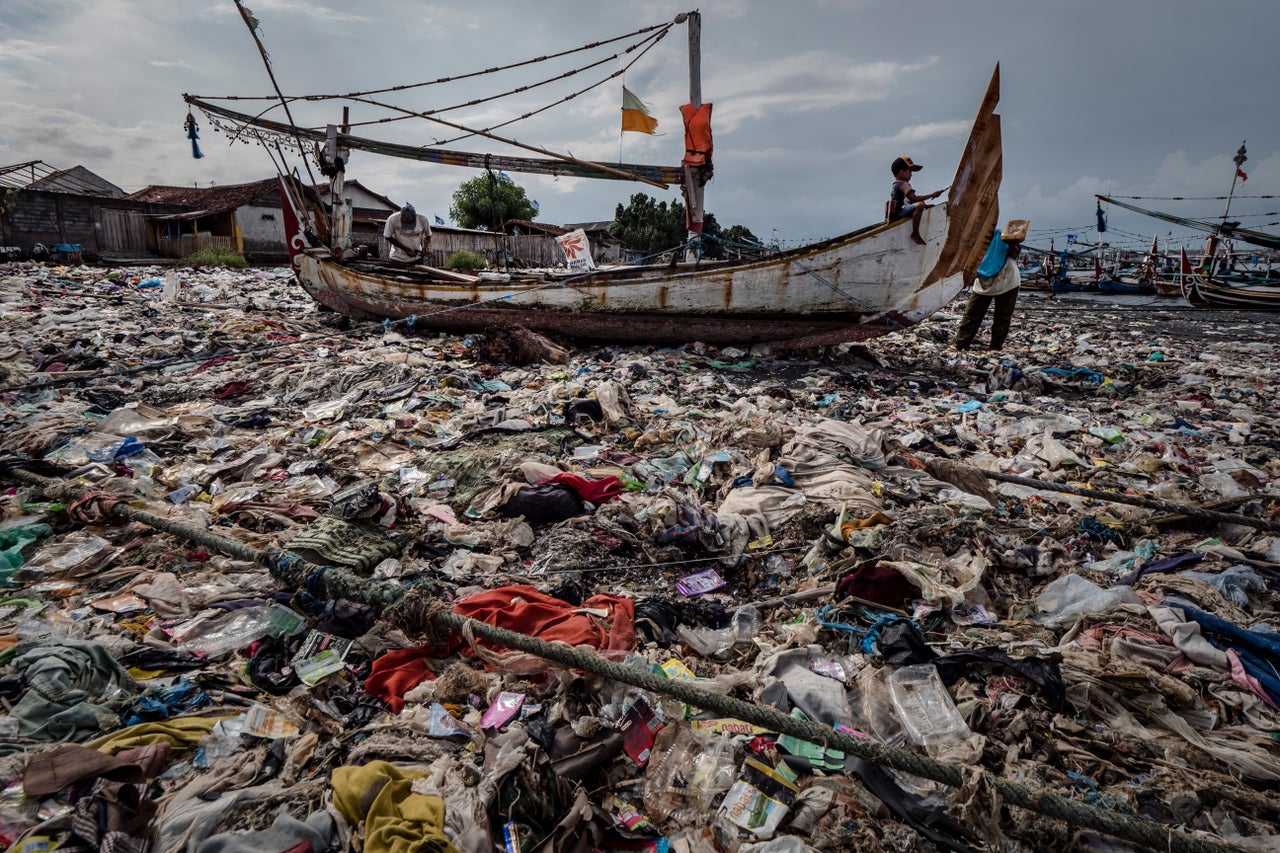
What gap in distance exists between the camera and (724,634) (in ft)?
8.34

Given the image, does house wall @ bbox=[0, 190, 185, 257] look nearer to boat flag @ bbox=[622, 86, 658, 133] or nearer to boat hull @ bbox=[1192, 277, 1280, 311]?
boat flag @ bbox=[622, 86, 658, 133]

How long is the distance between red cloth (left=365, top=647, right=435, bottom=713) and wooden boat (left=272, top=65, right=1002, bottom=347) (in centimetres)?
616

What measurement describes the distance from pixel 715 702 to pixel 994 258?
794 centimetres

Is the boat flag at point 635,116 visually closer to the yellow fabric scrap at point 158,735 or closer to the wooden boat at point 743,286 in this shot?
the wooden boat at point 743,286

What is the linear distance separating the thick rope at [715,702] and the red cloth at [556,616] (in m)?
0.18

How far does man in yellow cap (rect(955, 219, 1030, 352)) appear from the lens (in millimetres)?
7453

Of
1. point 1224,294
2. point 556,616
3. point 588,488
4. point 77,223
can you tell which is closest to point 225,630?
point 556,616

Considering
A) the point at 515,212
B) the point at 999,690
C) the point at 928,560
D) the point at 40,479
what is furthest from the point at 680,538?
the point at 515,212

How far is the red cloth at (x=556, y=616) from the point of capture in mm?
2311

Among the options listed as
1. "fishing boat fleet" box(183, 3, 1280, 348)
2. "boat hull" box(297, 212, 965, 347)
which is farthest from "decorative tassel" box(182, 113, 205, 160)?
"boat hull" box(297, 212, 965, 347)

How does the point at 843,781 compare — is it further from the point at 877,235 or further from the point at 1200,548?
the point at 877,235

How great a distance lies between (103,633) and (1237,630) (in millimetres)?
4329

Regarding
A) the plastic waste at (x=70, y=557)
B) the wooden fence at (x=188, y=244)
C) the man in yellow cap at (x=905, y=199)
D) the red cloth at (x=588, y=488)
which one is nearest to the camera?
the plastic waste at (x=70, y=557)

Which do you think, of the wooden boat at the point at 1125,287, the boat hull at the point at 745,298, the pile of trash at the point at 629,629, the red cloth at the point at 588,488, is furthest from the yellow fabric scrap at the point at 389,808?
the wooden boat at the point at 1125,287
